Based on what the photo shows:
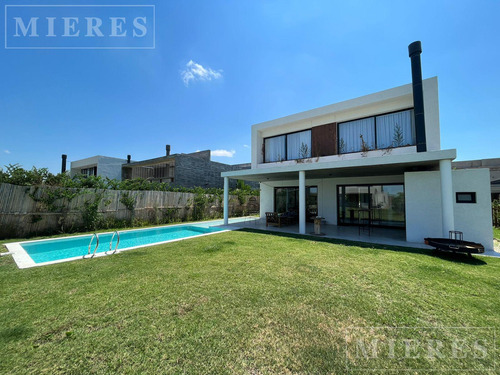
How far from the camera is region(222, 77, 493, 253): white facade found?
717cm

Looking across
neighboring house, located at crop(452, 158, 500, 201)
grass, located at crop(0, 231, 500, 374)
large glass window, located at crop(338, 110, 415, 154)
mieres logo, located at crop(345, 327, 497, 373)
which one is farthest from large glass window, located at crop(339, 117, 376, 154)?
neighboring house, located at crop(452, 158, 500, 201)

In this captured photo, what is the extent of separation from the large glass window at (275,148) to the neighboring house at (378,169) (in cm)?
7

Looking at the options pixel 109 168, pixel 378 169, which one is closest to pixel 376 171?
pixel 378 169

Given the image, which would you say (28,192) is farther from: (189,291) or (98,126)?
(98,126)

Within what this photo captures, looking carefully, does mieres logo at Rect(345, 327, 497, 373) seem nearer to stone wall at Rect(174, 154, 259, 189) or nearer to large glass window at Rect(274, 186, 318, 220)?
large glass window at Rect(274, 186, 318, 220)

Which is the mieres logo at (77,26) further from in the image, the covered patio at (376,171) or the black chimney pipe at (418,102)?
the black chimney pipe at (418,102)

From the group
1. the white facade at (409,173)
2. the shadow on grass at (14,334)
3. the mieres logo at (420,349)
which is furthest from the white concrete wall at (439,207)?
the shadow on grass at (14,334)

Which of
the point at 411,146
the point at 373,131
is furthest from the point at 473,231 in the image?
the point at 373,131

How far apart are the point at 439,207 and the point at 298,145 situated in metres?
7.73

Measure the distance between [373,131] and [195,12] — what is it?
36.0ft

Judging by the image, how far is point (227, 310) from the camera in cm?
320

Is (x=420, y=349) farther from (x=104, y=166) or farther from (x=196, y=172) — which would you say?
(x=104, y=166)

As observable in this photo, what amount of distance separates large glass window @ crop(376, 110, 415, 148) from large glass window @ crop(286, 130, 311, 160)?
12.5 feet

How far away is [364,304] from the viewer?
3402 mm
